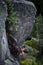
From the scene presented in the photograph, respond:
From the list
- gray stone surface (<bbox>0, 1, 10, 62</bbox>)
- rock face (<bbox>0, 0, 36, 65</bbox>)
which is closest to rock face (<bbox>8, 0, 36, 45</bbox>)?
rock face (<bbox>0, 0, 36, 65</bbox>)

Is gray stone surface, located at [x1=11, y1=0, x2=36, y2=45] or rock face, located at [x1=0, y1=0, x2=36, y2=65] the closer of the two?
rock face, located at [x1=0, y1=0, x2=36, y2=65]

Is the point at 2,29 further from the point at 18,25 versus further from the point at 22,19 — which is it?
the point at 22,19

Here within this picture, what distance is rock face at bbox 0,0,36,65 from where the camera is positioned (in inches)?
252

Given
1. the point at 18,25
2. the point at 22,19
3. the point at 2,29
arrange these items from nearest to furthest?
the point at 2,29 < the point at 18,25 < the point at 22,19

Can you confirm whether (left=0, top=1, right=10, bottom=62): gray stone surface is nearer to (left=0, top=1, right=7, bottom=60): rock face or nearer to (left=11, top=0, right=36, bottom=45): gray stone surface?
(left=0, top=1, right=7, bottom=60): rock face

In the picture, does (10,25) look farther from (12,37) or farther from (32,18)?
(32,18)

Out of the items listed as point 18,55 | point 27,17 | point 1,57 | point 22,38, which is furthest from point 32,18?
point 1,57

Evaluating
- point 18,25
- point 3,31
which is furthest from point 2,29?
point 18,25

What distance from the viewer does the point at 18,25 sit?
715 centimetres

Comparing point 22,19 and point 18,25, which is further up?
point 22,19

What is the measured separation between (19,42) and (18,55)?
0.37m

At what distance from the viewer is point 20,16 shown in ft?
24.1

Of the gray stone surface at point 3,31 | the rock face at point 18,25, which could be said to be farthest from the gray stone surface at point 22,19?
the gray stone surface at point 3,31

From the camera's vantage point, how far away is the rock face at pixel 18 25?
6395 mm
